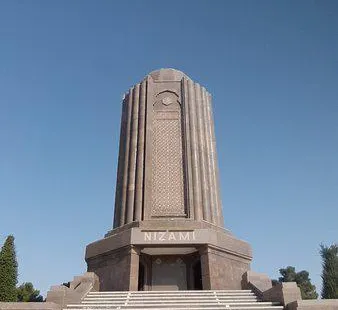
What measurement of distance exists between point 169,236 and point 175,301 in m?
4.93

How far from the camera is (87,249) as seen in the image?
787 inches

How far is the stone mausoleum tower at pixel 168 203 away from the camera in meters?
17.5

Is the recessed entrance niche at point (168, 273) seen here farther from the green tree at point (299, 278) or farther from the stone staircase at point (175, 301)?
the green tree at point (299, 278)

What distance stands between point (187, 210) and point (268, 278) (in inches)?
231

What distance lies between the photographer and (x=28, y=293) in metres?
50.0

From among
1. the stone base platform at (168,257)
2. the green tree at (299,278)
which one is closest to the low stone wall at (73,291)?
the stone base platform at (168,257)

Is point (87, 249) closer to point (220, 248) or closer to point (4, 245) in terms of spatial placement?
point (220, 248)

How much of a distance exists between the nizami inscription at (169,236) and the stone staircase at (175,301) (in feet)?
11.7

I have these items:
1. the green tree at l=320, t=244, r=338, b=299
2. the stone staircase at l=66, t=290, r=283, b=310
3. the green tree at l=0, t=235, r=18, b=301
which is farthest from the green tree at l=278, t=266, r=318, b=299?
the stone staircase at l=66, t=290, r=283, b=310

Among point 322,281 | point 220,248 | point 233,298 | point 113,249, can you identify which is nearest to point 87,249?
point 113,249

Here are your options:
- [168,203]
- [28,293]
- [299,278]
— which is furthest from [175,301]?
[299,278]

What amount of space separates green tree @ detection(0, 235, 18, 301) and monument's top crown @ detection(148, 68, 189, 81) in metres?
21.4

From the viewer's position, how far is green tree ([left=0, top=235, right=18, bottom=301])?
3114cm

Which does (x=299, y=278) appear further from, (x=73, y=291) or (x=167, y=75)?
(x=73, y=291)
